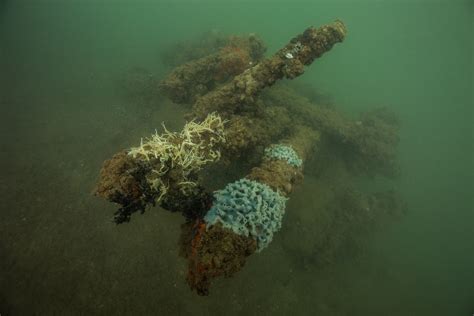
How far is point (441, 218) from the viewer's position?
13.0 m

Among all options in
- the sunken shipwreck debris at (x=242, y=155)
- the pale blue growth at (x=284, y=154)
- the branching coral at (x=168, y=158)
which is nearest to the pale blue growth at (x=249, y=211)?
the sunken shipwreck debris at (x=242, y=155)

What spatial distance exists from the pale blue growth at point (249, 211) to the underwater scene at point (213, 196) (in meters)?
0.03

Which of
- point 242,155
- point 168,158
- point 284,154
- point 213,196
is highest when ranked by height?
point 168,158

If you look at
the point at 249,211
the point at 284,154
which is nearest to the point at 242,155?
the point at 284,154

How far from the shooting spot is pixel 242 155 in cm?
565

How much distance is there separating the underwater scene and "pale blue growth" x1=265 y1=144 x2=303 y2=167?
0.04 meters

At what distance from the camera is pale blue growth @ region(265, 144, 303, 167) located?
16.5 ft

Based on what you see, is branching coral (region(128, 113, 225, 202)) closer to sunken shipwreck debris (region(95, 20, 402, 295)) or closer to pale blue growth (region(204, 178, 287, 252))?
sunken shipwreck debris (region(95, 20, 402, 295))

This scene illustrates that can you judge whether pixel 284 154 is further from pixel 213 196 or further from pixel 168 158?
pixel 168 158

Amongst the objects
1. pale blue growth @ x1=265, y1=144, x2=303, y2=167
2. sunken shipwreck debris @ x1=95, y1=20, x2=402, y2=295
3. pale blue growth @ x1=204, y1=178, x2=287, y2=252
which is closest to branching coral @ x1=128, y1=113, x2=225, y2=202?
sunken shipwreck debris @ x1=95, y1=20, x2=402, y2=295

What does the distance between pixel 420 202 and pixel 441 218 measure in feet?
3.83

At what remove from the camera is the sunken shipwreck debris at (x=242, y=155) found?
302cm

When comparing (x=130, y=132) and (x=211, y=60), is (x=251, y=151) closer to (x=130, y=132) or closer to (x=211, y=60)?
(x=211, y=60)

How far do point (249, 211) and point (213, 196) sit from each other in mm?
597
